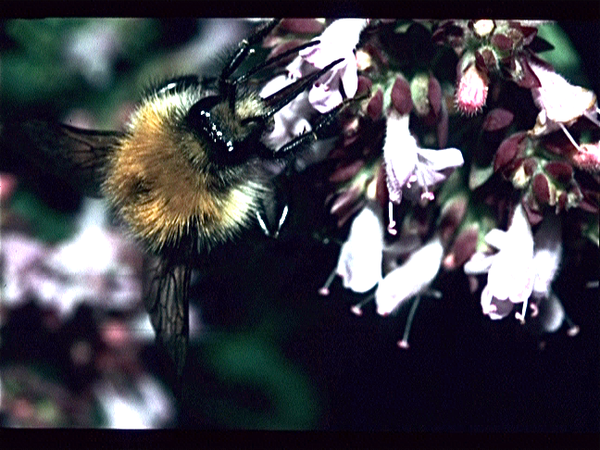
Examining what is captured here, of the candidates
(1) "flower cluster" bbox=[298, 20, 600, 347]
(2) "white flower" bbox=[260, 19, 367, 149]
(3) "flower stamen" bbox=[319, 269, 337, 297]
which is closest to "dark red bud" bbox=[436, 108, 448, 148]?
(1) "flower cluster" bbox=[298, 20, 600, 347]

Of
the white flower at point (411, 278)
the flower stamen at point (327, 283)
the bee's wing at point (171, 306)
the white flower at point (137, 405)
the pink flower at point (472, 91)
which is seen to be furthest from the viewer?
the white flower at point (137, 405)

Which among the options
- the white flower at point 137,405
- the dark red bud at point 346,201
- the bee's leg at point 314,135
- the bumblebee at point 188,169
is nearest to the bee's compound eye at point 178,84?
the bumblebee at point 188,169

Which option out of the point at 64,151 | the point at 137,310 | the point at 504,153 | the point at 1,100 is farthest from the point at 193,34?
the point at 504,153

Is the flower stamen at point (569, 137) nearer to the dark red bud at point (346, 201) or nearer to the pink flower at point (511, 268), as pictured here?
the pink flower at point (511, 268)

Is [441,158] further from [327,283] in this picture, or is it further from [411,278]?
[327,283]

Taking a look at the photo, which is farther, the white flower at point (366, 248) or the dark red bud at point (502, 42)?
the white flower at point (366, 248)

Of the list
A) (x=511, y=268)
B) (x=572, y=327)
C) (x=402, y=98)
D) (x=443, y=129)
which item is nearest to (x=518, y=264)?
(x=511, y=268)
